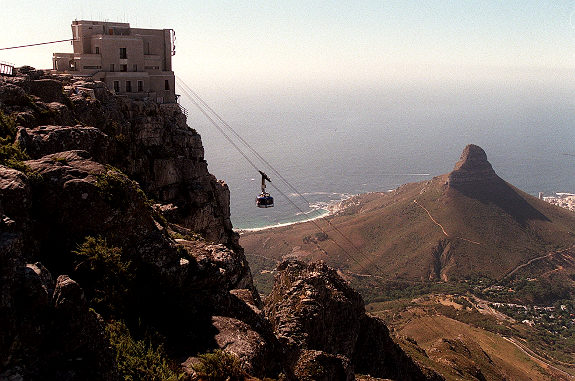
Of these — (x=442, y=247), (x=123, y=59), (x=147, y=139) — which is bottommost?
(x=442, y=247)

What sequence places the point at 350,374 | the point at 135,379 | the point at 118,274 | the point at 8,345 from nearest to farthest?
1. the point at 8,345
2. the point at 135,379
3. the point at 118,274
4. the point at 350,374

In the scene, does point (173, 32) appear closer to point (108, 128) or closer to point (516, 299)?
point (108, 128)

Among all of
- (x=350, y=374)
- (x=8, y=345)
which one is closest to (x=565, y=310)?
(x=350, y=374)

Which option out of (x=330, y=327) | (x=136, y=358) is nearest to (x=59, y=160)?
(x=136, y=358)

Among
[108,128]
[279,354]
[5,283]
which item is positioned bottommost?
[279,354]

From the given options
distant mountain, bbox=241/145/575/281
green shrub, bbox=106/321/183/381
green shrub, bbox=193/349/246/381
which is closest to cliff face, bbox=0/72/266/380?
green shrub, bbox=106/321/183/381

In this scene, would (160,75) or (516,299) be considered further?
(516,299)

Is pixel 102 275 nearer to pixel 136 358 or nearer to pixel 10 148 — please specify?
pixel 136 358
